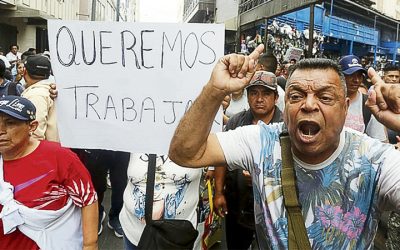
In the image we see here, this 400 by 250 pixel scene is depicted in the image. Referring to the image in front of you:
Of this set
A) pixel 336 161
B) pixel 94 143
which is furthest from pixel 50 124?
pixel 336 161

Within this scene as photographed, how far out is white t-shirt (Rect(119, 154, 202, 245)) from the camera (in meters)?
2.72

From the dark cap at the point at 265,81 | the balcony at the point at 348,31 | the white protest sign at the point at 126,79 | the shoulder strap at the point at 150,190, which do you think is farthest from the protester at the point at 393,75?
the balcony at the point at 348,31

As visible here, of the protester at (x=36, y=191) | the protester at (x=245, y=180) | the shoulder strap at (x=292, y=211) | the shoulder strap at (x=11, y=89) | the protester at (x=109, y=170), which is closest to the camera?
the shoulder strap at (x=292, y=211)

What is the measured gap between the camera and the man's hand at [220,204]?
11.0 ft

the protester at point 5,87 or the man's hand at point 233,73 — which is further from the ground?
the man's hand at point 233,73

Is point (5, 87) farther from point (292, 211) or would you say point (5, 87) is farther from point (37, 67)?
point (292, 211)

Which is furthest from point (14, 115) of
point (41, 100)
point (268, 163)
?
point (268, 163)

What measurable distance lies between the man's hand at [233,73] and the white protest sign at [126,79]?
0.69 metres

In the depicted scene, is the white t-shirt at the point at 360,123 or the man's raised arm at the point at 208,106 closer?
the man's raised arm at the point at 208,106

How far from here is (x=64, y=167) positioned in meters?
2.45

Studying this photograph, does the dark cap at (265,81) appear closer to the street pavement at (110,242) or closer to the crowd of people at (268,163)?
the crowd of people at (268,163)

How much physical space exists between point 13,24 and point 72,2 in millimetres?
13751

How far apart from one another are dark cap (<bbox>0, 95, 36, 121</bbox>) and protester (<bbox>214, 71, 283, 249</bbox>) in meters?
1.39

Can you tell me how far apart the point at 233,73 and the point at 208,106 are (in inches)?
5.9
